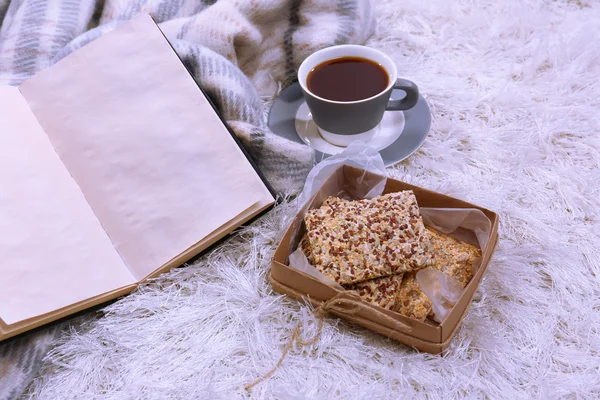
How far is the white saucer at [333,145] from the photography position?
78 cm

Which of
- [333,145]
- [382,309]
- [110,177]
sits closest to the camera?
[382,309]

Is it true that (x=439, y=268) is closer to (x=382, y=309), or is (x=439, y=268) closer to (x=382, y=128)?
(x=382, y=309)

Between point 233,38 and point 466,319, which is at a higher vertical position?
point 233,38

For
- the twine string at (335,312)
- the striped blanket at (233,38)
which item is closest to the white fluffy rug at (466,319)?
the twine string at (335,312)

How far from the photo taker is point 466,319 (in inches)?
24.5

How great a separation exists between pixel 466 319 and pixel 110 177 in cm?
45

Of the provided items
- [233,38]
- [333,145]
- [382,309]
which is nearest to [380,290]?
[382,309]

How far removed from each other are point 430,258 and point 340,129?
9.7 inches

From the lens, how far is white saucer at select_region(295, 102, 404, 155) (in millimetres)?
782

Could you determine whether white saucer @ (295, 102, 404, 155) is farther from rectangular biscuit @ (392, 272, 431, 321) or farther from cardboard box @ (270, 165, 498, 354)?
rectangular biscuit @ (392, 272, 431, 321)

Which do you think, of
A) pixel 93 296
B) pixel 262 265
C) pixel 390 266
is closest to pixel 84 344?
pixel 93 296

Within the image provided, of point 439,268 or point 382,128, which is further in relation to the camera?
point 382,128

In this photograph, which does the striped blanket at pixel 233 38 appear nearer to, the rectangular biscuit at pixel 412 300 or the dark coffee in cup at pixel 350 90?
the dark coffee in cup at pixel 350 90

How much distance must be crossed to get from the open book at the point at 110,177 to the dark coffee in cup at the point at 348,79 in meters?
0.16
